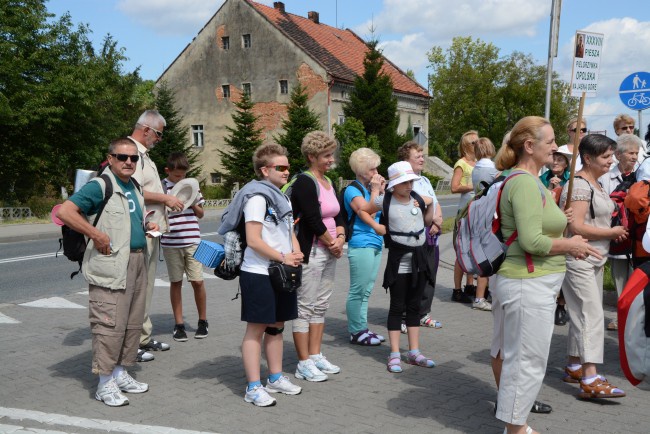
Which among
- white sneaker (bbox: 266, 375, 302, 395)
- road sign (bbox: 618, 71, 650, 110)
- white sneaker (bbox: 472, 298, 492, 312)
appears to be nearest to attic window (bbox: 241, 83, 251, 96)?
road sign (bbox: 618, 71, 650, 110)

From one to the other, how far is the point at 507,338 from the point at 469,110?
227 ft

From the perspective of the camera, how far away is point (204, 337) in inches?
280

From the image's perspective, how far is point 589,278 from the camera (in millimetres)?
5230

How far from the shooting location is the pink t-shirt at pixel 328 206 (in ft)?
19.5

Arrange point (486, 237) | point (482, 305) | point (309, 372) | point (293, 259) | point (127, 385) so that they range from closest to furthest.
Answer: point (486, 237) → point (293, 259) → point (127, 385) → point (309, 372) → point (482, 305)

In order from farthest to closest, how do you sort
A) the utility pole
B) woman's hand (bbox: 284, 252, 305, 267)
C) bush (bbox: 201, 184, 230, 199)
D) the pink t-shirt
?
bush (bbox: 201, 184, 230, 199)
the utility pole
the pink t-shirt
woman's hand (bbox: 284, 252, 305, 267)

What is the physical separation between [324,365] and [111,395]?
1.76 meters

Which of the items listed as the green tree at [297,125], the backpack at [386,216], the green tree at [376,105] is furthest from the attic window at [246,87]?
the backpack at [386,216]

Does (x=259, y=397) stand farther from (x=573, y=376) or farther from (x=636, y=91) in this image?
(x=636, y=91)

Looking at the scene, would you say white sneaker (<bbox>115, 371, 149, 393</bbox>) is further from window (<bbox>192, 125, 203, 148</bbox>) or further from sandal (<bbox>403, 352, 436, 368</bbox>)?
window (<bbox>192, 125, 203, 148</bbox>)

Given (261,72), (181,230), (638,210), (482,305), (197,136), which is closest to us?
(638,210)

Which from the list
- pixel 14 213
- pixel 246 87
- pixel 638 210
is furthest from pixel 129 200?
pixel 246 87

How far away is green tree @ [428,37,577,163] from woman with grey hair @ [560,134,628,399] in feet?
205

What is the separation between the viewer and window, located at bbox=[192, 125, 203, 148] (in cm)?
4881
